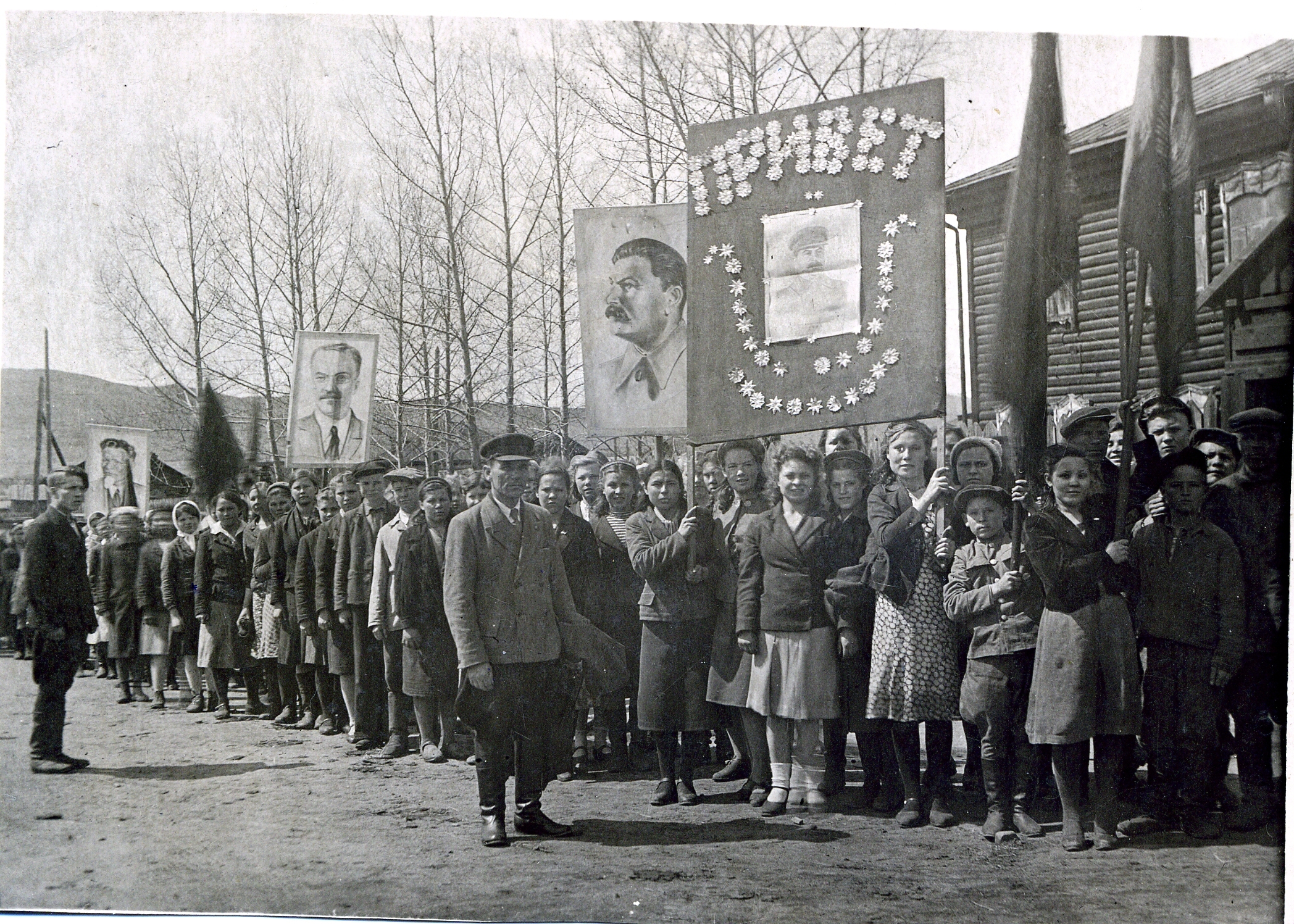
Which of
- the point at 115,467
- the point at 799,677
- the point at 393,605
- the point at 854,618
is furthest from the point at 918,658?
the point at 115,467

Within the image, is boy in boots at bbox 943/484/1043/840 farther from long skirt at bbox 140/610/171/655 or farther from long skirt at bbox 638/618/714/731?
long skirt at bbox 140/610/171/655

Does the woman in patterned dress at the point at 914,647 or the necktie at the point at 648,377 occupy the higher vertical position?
the necktie at the point at 648,377

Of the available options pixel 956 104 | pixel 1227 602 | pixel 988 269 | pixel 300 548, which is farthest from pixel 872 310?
pixel 300 548

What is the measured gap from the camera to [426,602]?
5348mm

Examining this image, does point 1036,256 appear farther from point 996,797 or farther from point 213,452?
point 213,452

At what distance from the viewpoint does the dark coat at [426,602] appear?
17.5ft

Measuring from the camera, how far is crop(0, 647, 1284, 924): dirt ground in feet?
14.6

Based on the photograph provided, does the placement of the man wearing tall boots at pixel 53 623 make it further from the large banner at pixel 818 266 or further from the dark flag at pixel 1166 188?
the dark flag at pixel 1166 188

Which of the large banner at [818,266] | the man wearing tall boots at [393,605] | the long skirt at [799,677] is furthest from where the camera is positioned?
the man wearing tall boots at [393,605]

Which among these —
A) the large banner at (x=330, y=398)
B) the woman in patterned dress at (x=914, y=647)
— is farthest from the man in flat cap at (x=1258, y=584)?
the large banner at (x=330, y=398)

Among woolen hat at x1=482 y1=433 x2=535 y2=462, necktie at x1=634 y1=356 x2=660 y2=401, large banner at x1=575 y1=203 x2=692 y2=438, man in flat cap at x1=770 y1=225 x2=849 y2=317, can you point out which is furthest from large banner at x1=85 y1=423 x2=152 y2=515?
man in flat cap at x1=770 y1=225 x2=849 y2=317

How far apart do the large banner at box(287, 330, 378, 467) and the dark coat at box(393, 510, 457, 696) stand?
534 mm

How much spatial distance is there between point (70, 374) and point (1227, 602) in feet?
18.2

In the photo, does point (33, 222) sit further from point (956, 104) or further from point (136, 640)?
point (956, 104)
